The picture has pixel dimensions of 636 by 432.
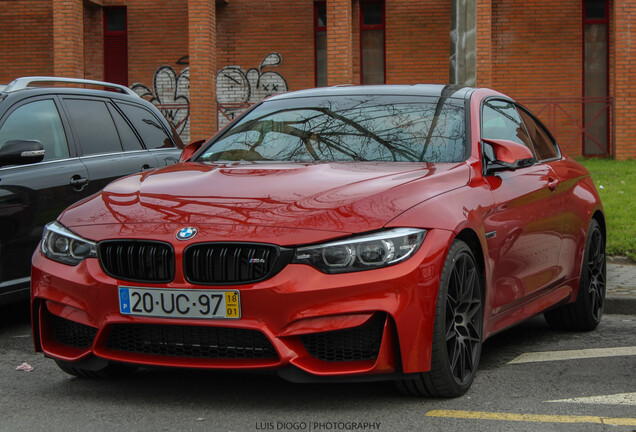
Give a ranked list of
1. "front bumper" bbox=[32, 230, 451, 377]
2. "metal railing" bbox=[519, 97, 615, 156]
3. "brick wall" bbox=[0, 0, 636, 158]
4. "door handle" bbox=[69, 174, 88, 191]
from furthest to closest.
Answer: "metal railing" bbox=[519, 97, 615, 156]
"brick wall" bbox=[0, 0, 636, 158]
"door handle" bbox=[69, 174, 88, 191]
"front bumper" bbox=[32, 230, 451, 377]

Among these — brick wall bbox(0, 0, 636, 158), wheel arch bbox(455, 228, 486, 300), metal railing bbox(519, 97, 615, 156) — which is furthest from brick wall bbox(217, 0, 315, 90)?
wheel arch bbox(455, 228, 486, 300)

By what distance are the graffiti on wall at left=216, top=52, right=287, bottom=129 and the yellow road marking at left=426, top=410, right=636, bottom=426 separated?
19032 millimetres

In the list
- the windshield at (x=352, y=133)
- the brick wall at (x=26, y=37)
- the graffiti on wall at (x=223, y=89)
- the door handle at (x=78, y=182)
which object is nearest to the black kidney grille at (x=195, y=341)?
the windshield at (x=352, y=133)

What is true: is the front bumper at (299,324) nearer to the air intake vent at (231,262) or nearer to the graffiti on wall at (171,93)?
the air intake vent at (231,262)

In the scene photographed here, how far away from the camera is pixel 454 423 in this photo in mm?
4012

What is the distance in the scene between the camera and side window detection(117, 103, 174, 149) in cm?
789

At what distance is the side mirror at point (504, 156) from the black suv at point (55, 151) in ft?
9.87

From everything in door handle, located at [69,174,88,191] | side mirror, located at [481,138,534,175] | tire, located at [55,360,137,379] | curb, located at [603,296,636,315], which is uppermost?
side mirror, located at [481,138,534,175]

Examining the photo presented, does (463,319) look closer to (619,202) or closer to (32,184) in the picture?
(32,184)

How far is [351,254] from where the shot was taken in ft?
12.9

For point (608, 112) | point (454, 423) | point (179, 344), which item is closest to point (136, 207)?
point (179, 344)

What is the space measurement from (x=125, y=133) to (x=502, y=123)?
10.8ft

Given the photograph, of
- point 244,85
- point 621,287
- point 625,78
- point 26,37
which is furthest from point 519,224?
point 26,37

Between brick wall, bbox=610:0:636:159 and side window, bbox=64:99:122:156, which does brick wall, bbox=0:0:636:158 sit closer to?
brick wall, bbox=610:0:636:159
